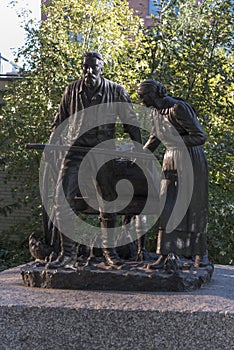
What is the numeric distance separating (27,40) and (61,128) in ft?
16.1

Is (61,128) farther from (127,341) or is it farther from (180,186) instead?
(127,341)

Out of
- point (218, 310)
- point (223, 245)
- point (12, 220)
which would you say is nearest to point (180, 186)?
point (218, 310)

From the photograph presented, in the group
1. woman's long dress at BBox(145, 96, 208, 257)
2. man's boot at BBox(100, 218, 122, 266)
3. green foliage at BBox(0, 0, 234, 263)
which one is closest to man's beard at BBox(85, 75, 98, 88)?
woman's long dress at BBox(145, 96, 208, 257)

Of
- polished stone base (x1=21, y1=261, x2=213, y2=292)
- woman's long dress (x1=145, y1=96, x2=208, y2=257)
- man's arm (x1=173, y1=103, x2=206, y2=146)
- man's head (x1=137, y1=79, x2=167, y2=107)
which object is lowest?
polished stone base (x1=21, y1=261, x2=213, y2=292)

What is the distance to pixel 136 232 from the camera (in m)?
5.71

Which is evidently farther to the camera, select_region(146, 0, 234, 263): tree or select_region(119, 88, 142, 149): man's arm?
select_region(146, 0, 234, 263): tree

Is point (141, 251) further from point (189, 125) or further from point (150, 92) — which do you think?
point (150, 92)

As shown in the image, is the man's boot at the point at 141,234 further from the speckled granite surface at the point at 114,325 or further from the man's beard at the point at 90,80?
the speckled granite surface at the point at 114,325

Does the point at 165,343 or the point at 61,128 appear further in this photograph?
the point at 61,128

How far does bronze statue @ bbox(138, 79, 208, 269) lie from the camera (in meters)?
4.98

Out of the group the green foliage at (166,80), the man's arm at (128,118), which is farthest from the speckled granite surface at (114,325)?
the green foliage at (166,80)

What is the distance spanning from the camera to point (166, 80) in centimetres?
867

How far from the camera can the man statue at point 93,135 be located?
16.7 ft

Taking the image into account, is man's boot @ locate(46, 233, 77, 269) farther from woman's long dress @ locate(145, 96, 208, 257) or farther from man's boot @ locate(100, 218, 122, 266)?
woman's long dress @ locate(145, 96, 208, 257)
